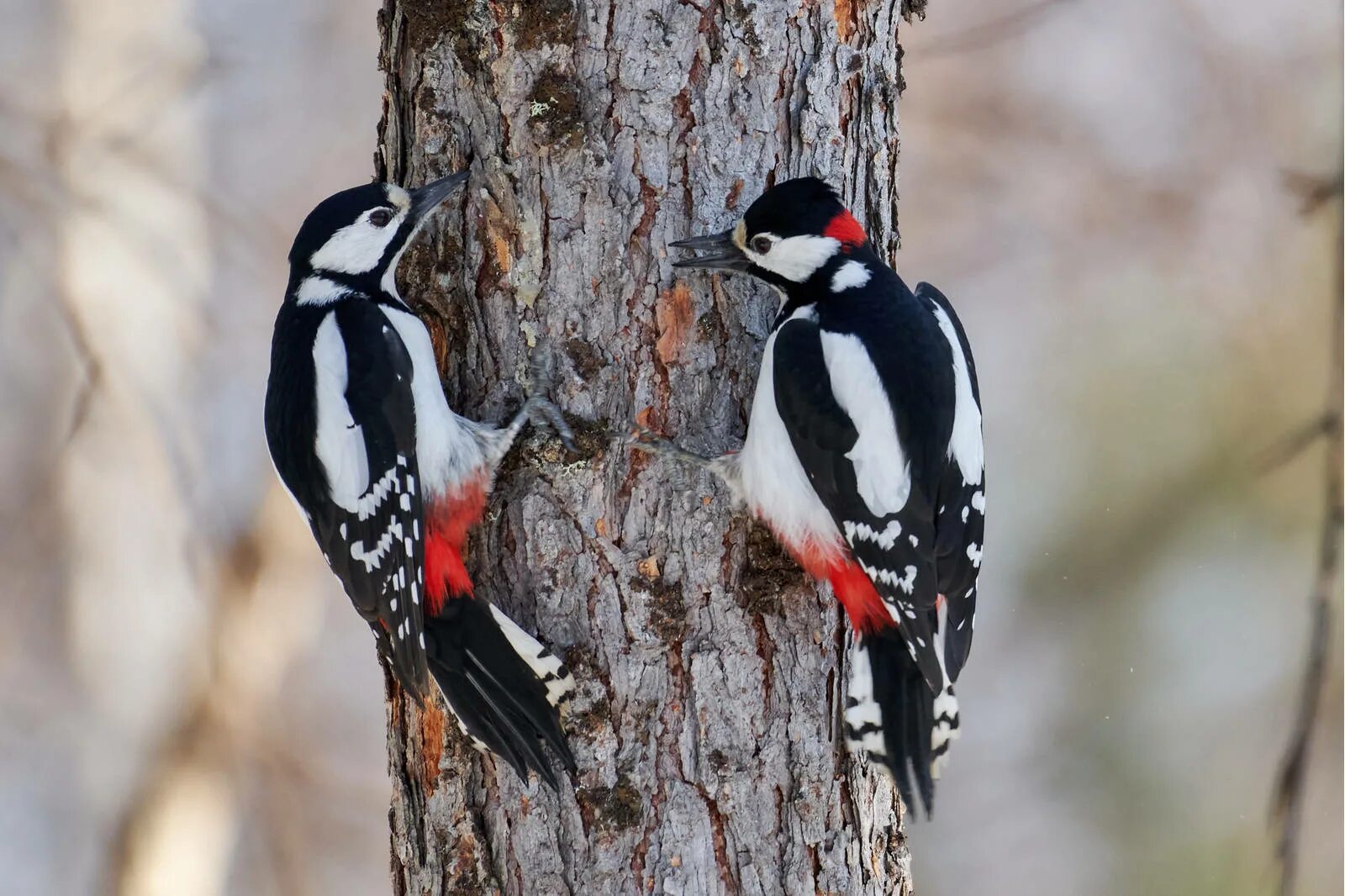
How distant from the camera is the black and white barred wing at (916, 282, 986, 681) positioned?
2.33 metres

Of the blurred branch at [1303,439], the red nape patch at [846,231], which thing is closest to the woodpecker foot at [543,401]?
the red nape patch at [846,231]

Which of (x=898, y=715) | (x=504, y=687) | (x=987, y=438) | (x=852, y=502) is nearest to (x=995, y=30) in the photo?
(x=987, y=438)

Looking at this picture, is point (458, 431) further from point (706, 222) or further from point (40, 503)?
point (40, 503)

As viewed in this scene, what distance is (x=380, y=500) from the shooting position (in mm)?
2314

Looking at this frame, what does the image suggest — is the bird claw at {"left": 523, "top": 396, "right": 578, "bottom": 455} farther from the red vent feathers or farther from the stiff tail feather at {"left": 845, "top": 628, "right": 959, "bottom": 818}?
Answer: the stiff tail feather at {"left": 845, "top": 628, "right": 959, "bottom": 818}

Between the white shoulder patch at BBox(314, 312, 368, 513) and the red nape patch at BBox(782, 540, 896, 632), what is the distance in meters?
0.78

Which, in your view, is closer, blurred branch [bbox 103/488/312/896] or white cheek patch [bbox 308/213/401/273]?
white cheek patch [bbox 308/213/401/273]

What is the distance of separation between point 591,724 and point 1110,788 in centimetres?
389

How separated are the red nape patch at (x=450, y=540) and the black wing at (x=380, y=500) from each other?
1.7 inches

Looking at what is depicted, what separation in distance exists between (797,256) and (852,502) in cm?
45

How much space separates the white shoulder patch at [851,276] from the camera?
2402 mm

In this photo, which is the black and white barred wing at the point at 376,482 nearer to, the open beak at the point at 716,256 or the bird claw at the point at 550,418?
the bird claw at the point at 550,418

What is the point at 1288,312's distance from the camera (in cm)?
505

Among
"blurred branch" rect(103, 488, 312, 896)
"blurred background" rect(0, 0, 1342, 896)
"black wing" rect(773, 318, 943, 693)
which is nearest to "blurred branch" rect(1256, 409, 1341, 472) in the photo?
"black wing" rect(773, 318, 943, 693)
